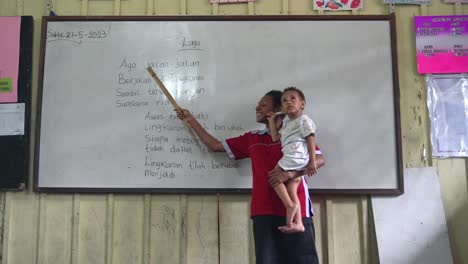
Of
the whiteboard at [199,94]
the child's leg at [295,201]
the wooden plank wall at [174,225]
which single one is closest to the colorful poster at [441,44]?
the whiteboard at [199,94]

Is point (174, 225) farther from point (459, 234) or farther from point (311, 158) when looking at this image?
point (459, 234)

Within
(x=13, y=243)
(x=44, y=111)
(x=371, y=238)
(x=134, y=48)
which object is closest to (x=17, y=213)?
(x=13, y=243)

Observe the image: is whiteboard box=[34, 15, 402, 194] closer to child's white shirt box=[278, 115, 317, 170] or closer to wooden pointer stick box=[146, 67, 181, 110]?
wooden pointer stick box=[146, 67, 181, 110]

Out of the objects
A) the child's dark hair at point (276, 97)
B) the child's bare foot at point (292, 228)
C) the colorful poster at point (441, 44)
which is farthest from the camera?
the colorful poster at point (441, 44)

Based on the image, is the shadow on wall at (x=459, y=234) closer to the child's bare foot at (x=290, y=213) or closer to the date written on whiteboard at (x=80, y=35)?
the child's bare foot at (x=290, y=213)

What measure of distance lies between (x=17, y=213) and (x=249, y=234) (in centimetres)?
127

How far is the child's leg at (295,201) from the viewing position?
1804 millimetres

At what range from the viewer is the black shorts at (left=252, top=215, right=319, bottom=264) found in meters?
1.85

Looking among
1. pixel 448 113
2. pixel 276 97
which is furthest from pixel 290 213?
pixel 448 113

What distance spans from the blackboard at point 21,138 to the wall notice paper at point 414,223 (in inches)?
75.3

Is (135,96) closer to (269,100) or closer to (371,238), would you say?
(269,100)

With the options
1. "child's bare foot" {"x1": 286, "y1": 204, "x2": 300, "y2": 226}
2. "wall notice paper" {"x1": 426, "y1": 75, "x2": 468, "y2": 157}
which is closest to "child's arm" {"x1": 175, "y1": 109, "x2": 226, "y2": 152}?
"child's bare foot" {"x1": 286, "y1": 204, "x2": 300, "y2": 226}

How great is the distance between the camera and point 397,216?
226cm

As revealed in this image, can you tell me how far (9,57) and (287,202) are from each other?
1.76m
